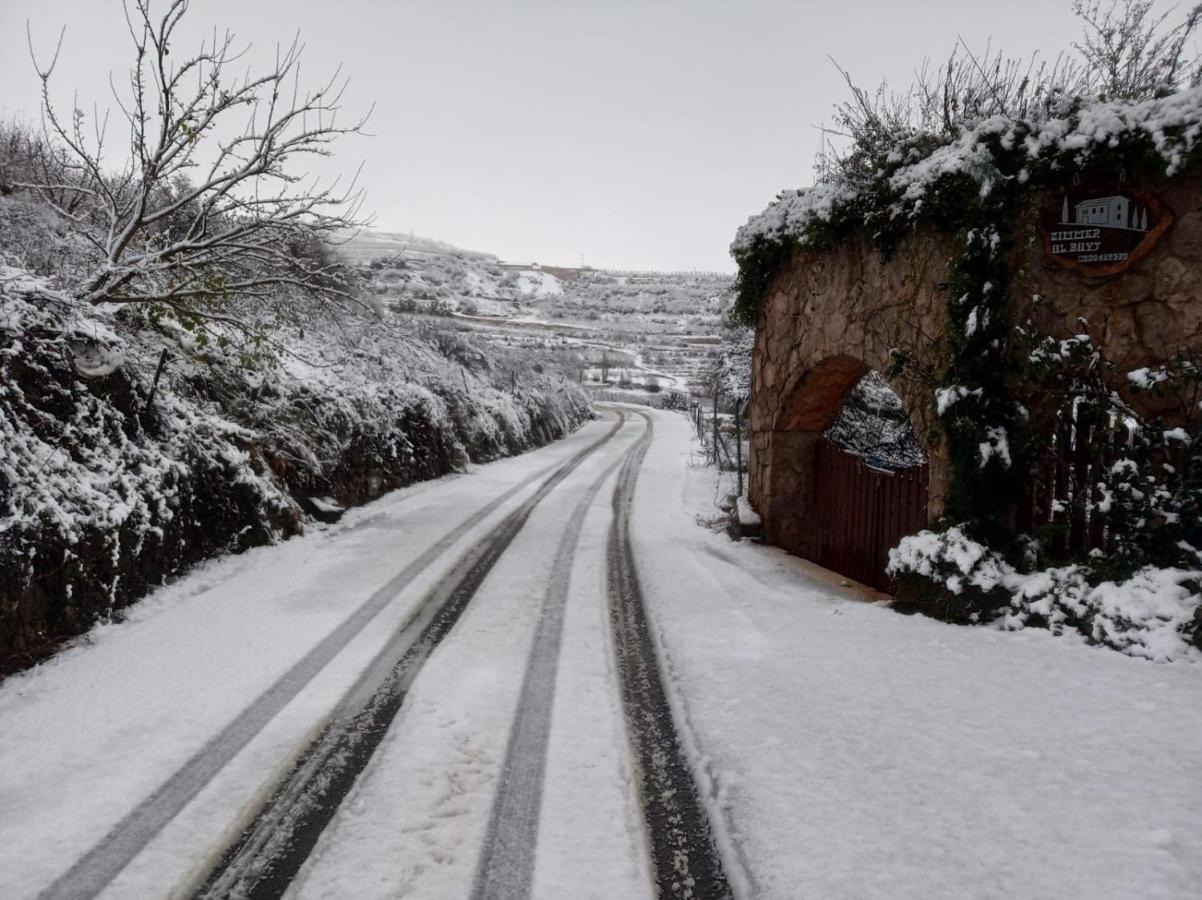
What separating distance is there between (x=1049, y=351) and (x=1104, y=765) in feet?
10.3

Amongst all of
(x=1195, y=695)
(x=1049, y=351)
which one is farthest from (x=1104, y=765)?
(x=1049, y=351)

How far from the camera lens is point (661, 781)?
10.4ft

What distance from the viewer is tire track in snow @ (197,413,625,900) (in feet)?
8.24

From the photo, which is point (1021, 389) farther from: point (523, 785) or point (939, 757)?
point (523, 785)

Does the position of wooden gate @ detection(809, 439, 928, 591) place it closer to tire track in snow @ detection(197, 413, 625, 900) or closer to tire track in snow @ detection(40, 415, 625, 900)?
tire track in snow @ detection(197, 413, 625, 900)

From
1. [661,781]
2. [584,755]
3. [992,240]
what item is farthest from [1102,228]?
[584,755]

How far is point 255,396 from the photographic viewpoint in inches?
375

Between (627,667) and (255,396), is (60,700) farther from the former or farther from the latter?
(255,396)

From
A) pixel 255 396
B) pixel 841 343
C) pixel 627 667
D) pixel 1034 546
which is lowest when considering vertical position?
pixel 627 667

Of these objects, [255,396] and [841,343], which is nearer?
[841,343]

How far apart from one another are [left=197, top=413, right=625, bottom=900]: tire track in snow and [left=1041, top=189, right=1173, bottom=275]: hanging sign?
5623mm

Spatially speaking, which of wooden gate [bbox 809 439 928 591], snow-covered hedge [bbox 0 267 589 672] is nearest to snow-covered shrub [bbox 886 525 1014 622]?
wooden gate [bbox 809 439 928 591]

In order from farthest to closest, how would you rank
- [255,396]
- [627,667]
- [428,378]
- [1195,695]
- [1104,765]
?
[428,378]
[255,396]
[627,667]
[1195,695]
[1104,765]

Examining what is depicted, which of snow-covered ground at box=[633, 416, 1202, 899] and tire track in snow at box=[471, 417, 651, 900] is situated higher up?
snow-covered ground at box=[633, 416, 1202, 899]
